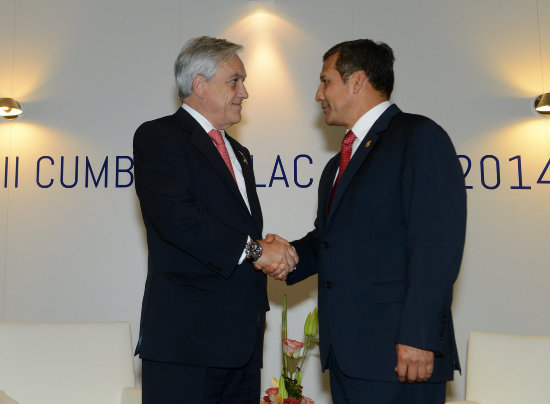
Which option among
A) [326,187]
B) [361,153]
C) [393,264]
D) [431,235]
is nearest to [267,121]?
[326,187]

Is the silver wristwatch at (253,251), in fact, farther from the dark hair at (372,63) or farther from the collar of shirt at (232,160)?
the dark hair at (372,63)

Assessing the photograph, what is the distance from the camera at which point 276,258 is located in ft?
8.30

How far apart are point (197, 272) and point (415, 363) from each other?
2.87 feet

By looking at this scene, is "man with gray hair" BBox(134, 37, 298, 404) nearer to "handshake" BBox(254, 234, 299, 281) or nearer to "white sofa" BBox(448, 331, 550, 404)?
"handshake" BBox(254, 234, 299, 281)

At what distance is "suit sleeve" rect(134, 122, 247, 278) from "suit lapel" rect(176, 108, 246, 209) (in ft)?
0.28

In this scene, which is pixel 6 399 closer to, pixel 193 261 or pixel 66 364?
pixel 66 364

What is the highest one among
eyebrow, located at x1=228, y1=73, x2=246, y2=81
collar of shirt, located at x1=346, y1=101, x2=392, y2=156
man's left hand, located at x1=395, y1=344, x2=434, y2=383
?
eyebrow, located at x1=228, y1=73, x2=246, y2=81

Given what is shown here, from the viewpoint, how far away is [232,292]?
2369 millimetres

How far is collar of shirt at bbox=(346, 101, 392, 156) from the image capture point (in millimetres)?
2510

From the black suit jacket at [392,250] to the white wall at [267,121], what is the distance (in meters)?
2.42

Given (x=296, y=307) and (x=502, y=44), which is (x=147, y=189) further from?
(x=502, y=44)

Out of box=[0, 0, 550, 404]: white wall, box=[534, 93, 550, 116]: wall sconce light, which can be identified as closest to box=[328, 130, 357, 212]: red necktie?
box=[0, 0, 550, 404]: white wall

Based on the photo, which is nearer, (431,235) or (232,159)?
(431,235)

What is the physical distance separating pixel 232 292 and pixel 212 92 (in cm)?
94
